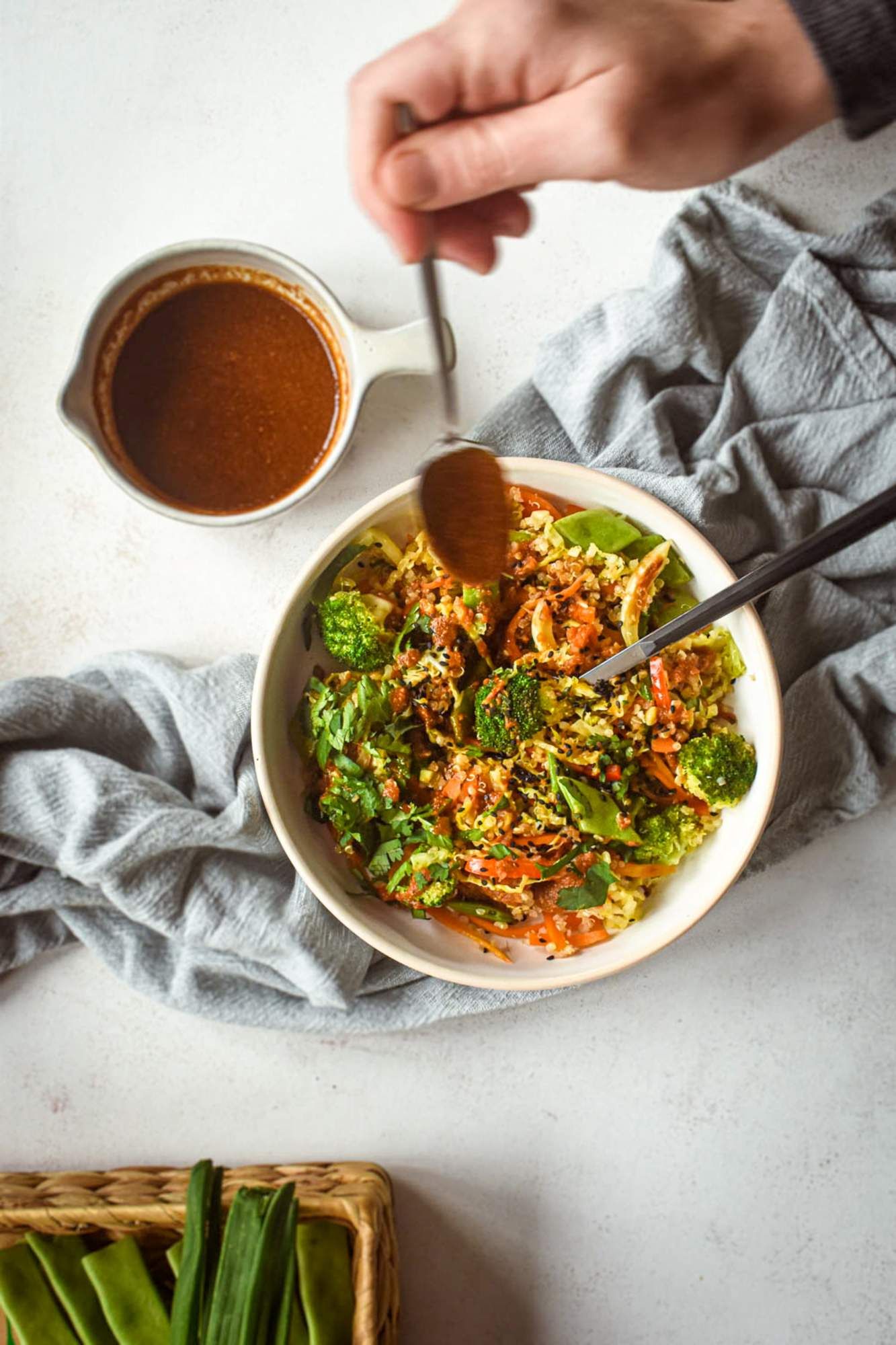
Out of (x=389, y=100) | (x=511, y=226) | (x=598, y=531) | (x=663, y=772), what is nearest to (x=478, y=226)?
(x=511, y=226)

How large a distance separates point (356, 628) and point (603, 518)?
620 mm

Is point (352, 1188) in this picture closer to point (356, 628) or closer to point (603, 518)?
point (356, 628)

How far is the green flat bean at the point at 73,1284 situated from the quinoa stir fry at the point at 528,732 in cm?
124

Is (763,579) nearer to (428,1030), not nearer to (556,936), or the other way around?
(556,936)

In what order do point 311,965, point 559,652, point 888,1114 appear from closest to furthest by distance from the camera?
point 559,652 → point 311,965 → point 888,1114

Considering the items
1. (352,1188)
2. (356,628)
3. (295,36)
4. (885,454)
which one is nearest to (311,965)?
(352,1188)

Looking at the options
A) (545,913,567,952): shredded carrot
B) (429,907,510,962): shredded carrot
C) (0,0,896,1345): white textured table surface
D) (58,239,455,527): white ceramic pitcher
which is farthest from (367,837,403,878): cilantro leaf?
(58,239,455,527): white ceramic pitcher

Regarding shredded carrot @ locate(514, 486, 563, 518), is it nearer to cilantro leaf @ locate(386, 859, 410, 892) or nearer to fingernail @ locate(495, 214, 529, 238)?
fingernail @ locate(495, 214, 529, 238)

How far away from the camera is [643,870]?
2498 millimetres

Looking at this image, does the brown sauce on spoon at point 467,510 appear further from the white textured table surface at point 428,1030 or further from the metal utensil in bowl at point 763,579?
the white textured table surface at point 428,1030

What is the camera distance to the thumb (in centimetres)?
186

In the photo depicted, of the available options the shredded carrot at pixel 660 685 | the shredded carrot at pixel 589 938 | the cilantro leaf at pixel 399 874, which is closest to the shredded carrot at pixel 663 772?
the shredded carrot at pixel 660 685

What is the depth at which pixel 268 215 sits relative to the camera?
2.97m

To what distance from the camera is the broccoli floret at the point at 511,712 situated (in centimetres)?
238
